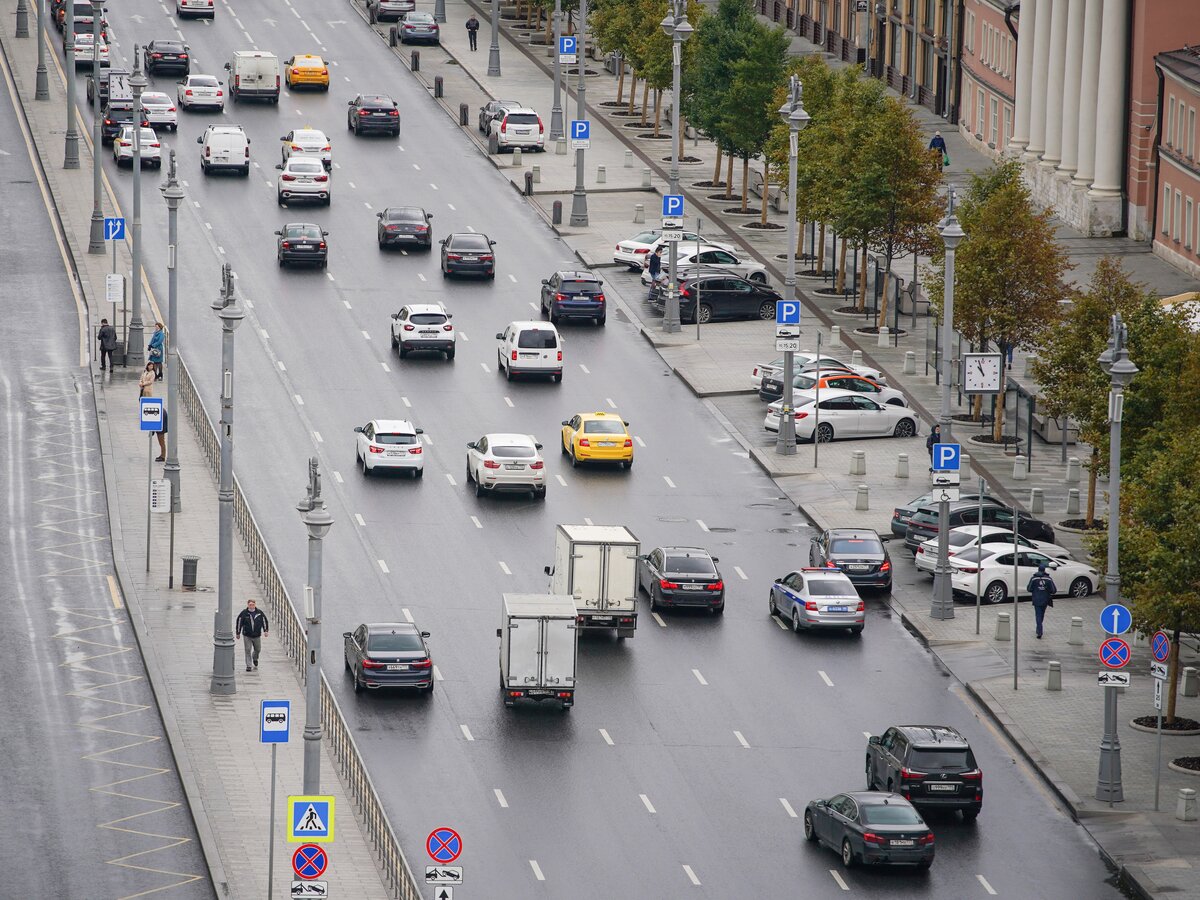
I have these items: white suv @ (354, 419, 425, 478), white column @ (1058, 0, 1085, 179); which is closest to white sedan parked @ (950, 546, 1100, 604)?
white suv @ (354, 419, 425, 478)

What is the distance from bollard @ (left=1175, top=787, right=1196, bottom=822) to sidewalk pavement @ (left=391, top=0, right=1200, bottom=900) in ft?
0.78

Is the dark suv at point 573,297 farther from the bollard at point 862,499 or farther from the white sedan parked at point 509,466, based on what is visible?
the bollard at point 862,499

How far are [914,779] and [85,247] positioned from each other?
4903 centimetres

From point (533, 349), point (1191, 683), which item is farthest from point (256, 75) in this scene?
point (1191, 683)

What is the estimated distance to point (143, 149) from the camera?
98.7 m

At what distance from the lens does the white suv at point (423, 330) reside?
7962 cm

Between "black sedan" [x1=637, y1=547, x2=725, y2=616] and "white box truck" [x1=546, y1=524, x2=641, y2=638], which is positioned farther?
"black sedan" [x1=637, y1=547, x2=725, y2=616]

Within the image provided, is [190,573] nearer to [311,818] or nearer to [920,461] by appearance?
[311,818]

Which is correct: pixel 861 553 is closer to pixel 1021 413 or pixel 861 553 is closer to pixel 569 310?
pixel 1021 413

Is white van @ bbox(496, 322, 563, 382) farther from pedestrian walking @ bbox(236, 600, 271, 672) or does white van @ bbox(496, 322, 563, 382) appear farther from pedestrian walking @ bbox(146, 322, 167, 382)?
pedestrian walking @ bbox(236, 600, 271, 672)

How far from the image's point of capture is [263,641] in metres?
57.1

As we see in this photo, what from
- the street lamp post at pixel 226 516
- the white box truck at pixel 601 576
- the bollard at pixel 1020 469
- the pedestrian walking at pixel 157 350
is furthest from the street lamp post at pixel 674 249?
the street lamp post at pixel 226 516

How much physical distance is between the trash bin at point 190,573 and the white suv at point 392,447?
9.31 m

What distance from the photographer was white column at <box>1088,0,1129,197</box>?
9862 centimetres
